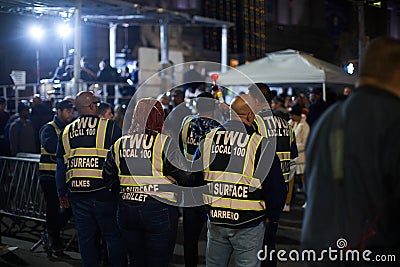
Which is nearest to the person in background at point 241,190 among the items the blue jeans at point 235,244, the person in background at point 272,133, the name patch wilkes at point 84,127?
the blue jeans at point 235,244

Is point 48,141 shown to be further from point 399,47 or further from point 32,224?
point 399,47

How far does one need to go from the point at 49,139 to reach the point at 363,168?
589 cm

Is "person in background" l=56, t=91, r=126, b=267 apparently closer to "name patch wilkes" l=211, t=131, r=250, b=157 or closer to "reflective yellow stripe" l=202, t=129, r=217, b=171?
"reflective yellow stripe" l=202, t=129, r=217, b=171

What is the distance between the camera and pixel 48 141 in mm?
8047

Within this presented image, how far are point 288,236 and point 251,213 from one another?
15.5 ft

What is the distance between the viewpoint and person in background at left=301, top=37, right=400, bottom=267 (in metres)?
2.76

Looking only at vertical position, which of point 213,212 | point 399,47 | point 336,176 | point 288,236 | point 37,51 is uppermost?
point 37,51

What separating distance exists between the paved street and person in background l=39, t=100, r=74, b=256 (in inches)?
9.5

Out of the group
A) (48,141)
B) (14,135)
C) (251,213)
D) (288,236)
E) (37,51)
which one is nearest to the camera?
(251,213)

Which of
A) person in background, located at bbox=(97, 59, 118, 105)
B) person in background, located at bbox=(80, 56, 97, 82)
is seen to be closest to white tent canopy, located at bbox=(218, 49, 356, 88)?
person in background, located at bbox=(97, 59, 118, 105)

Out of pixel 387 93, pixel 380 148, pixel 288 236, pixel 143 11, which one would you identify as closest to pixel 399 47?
pixel 387 93

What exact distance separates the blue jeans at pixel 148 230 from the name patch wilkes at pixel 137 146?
0.41 m

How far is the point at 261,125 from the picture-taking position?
618 cm

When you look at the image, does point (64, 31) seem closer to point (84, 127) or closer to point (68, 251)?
point (68, 251)
